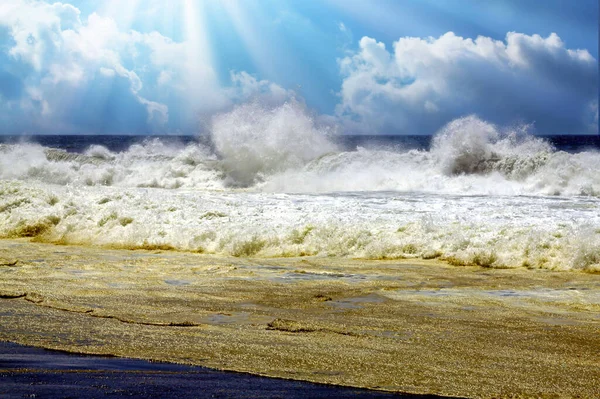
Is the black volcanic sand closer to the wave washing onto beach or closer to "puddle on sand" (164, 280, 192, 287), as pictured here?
"puddle on sand" (164, 280, 192, 287)

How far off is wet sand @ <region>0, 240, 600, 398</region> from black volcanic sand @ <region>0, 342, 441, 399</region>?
0.62 ft

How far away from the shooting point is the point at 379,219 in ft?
43.5

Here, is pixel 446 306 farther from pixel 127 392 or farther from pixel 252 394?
pixel 127 392

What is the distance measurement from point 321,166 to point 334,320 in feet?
69.0

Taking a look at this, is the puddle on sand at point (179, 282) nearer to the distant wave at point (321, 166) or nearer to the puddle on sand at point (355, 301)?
the puddle on sand at point (355, 301)

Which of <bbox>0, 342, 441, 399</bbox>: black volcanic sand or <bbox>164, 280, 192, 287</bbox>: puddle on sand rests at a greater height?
<bbox>164, 280, 192, 287</bbox>: puddle on sand

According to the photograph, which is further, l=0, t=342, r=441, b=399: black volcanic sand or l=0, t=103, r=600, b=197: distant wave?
l=0, t=103, r=600, b=197: distant wave

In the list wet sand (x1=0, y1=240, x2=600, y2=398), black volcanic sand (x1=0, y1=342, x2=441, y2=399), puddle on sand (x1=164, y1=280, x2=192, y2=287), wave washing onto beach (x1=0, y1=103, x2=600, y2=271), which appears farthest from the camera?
wave washing onto beach (x1=0, y1=103, x2=600, y2=271)

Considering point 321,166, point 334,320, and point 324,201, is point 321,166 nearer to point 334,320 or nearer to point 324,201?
point 324,201

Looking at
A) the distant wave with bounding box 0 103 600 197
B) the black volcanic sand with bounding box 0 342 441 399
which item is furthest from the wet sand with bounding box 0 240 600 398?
the distant wave with bounding box 0 103 600 197

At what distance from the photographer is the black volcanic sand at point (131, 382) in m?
4.30

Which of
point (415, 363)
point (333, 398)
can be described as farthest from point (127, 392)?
point (415, 363)

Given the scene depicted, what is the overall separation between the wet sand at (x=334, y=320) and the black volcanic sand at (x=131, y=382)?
0.62 feet

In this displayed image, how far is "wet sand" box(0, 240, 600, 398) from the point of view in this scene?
4.90m
